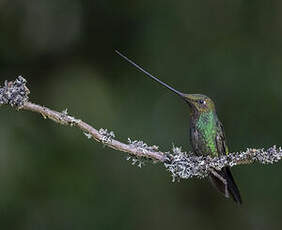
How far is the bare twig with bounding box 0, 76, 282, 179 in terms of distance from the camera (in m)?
2.05

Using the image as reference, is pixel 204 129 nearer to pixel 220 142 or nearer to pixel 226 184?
pixel 220 142

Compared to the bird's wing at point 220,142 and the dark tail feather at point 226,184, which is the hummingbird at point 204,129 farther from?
the dark tail feather at point 226,184

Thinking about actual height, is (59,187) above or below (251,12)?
below

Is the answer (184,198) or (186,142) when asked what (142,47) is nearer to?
(186,142)

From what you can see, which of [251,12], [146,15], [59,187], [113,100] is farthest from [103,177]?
[251,12]

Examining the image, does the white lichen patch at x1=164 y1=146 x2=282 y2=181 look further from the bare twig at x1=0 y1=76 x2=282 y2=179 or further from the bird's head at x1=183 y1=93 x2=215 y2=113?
the bird's head at x1=183 y1=93 x2=215 y2=113

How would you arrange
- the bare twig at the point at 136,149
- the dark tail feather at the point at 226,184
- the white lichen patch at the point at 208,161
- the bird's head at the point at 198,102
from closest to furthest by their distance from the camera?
the bare twig at the point at 136,149, the white lichen patch at the point at 208,161, the dark tail feather at the point at 226,184, the bird's head at the point at 198,102

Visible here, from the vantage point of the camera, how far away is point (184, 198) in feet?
14.6

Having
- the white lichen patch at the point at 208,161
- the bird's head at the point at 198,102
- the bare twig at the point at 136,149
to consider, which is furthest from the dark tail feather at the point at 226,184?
the bird's head at the point at 198,102

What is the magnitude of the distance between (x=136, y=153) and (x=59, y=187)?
2.07 m

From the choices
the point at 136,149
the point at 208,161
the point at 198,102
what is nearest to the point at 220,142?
the point at 198,102

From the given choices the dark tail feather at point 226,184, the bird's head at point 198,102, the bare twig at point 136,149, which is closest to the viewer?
the bare twig at point 136,149

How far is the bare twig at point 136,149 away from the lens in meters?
2.05

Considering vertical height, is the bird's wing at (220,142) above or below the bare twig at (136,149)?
above
